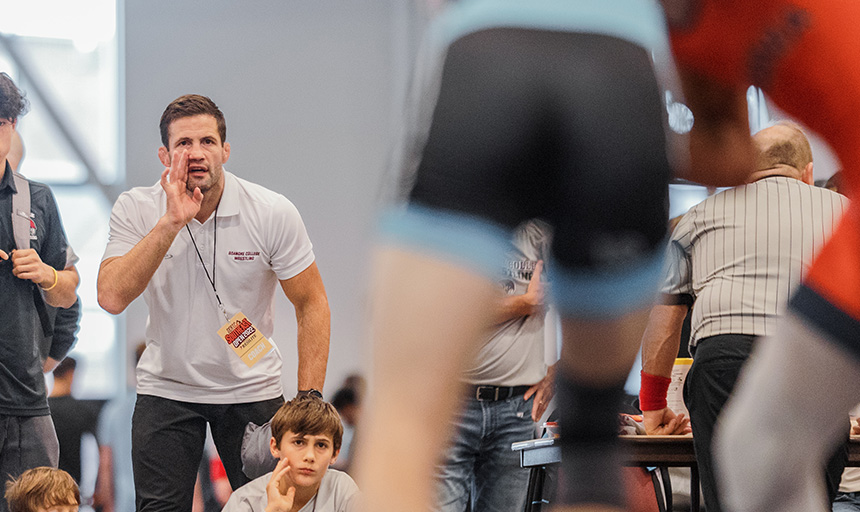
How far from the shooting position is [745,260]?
7.45 ft

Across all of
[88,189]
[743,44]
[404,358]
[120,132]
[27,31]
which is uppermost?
[27,31]

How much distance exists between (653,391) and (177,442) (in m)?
1.44

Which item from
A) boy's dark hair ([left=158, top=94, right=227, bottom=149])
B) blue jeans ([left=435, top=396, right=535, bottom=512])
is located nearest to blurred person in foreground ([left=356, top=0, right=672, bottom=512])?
blue jeans ([left=435, top=396, right=535, bottom=512])

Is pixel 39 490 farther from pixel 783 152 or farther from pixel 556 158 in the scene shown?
pixel 556 158

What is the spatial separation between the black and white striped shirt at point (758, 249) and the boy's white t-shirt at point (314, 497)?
1.10m

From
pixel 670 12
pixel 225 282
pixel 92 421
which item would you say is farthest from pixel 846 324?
pixel 92 421

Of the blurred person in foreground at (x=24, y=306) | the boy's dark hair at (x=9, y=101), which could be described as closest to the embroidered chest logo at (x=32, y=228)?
the blurred person in foreground at (x=24, y=306)

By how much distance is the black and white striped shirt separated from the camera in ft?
7.29

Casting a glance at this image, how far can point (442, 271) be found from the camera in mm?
685

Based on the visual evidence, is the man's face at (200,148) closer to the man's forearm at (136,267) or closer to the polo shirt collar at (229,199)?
the polo shirt collar at (229,199)

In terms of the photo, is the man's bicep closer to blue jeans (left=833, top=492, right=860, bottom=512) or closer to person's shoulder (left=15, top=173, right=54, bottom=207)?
person's shoulder (left=15, top=173, right=54, bottom=207)

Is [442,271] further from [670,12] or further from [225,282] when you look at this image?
[225,282]

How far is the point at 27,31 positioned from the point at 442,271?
18.9ft

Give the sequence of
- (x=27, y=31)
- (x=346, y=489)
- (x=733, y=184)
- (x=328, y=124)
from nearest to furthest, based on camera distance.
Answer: (x=733, y=184) < (x=346, y=489) < (x=27, y=31) < (x=328, y=124)
